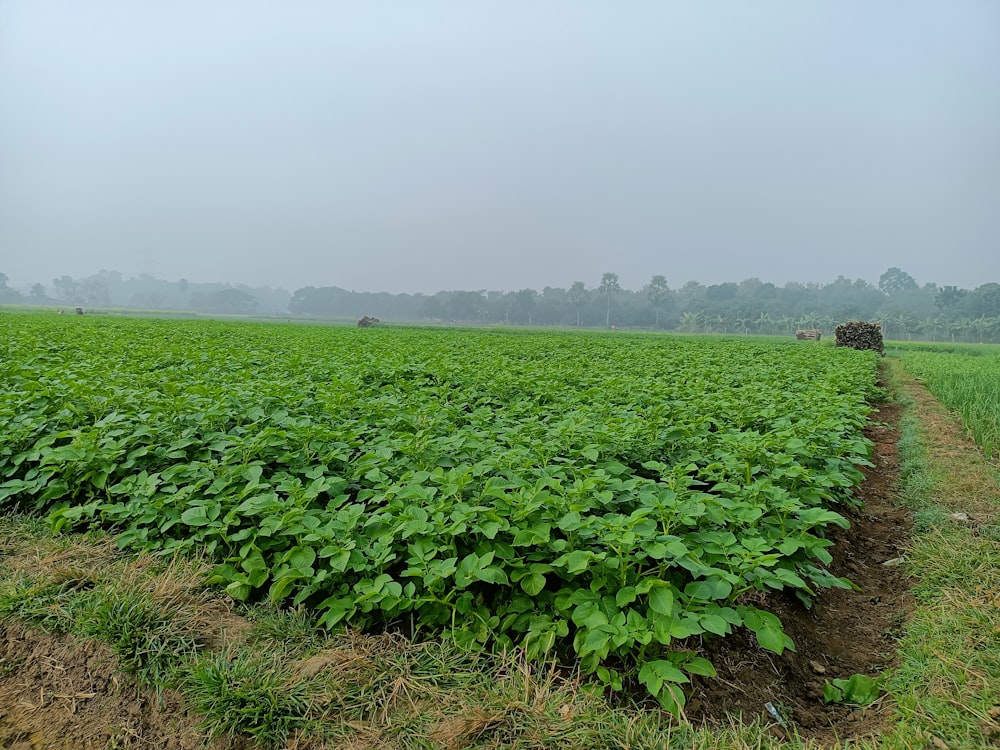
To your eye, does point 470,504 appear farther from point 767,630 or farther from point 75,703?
point 75,703

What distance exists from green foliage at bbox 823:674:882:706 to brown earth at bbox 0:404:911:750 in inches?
1.9

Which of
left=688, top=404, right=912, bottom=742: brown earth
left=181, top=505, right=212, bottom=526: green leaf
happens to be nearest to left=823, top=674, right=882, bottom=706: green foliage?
left=688, top=404, right=912, bottom=742: brown earth

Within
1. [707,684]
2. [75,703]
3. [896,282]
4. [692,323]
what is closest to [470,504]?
[707,684]

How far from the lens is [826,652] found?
2676mm

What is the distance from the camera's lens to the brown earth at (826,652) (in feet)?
7.22

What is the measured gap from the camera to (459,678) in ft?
6.74

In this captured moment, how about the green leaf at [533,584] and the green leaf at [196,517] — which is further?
the green leaf at [196,517]

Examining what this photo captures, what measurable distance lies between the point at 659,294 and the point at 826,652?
13135 centimetres

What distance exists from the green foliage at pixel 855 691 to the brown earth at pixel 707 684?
0.05m

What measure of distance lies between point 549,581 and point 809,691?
1.25m

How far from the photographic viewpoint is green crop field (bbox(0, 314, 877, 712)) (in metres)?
2.28

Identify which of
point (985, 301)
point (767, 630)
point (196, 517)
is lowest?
point (767, 630)

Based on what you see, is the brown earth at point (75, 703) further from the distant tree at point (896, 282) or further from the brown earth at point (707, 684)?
the distant tree at point (896, 282)

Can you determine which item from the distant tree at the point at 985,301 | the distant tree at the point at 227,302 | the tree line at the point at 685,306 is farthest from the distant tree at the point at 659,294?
the distant tree at the point at 227,302
